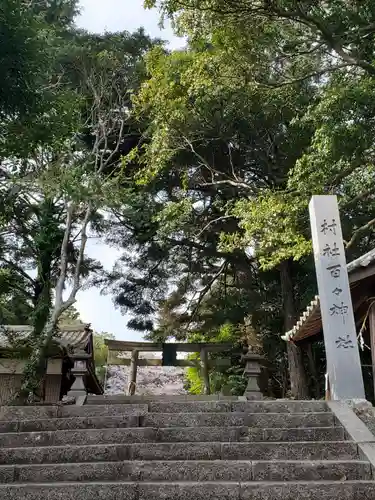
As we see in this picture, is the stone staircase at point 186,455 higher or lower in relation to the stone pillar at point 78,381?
lower

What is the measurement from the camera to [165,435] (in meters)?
5.80

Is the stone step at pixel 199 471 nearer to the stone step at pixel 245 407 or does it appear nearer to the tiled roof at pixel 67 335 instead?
the stone step at pixel 245 407

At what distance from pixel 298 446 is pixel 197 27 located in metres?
8.87

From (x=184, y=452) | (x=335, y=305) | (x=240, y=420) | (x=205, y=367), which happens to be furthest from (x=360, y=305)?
(x=205, y=367)

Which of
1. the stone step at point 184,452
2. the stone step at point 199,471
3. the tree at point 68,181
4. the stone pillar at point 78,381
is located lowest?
the stone step at point 199,471

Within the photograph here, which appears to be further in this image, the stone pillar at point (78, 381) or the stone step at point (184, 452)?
the stone pillar at point (78, 381)

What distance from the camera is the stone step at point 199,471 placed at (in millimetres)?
4637

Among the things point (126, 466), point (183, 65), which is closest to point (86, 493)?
point (126, 466)

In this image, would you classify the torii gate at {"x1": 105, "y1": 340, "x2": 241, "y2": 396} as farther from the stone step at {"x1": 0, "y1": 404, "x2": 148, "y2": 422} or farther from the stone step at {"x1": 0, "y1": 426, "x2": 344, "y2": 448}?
the stone step at {"x1": 0, "y1": 426, "x2": 344, "y2": 448}

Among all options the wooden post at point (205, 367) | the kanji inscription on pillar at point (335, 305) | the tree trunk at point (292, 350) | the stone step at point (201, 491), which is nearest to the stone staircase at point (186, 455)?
the stone step at point (201, 491)

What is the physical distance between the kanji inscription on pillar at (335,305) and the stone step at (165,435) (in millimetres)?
1478

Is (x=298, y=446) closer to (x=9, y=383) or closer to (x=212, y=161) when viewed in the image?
(x=9, y=383)

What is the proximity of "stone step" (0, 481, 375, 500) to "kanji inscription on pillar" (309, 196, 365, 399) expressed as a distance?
284 cm

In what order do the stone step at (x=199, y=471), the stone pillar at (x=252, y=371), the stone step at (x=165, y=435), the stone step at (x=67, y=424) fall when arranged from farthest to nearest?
1. the stone pillar at (x=252, y=371)
2. the stone step at (x=67, y=424)
3. the stone step at (x=165, y=435)
4. the stone step at (x=199, y=471)
